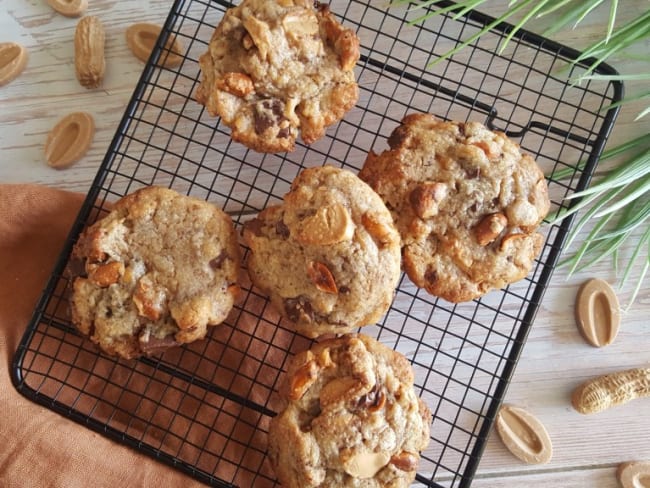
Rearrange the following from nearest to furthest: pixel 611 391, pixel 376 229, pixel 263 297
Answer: pixel 376 229 < pixel 263 297 < pixel 611 391

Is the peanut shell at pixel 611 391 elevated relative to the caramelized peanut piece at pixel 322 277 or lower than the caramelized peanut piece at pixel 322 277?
lower

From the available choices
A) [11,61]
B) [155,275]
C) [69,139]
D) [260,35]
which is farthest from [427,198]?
[11,61]

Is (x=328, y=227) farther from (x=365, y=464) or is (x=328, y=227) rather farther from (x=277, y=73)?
(x=365, y=464)

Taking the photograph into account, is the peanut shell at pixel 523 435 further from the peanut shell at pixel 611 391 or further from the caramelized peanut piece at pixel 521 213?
the caramelized peanut piece at pixel 521 213

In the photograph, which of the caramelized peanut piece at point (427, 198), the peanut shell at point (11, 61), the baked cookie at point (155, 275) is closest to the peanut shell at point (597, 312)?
the caramelized peanut piece at point (427, 198)

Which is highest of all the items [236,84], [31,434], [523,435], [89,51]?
[236,84]

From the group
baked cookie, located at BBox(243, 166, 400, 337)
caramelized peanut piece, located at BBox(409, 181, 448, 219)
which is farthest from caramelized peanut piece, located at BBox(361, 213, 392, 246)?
caramelized peanut piece, located at BBox(409, 181, 448, 219)

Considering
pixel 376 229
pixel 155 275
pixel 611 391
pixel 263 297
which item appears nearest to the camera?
pixel 376 229
